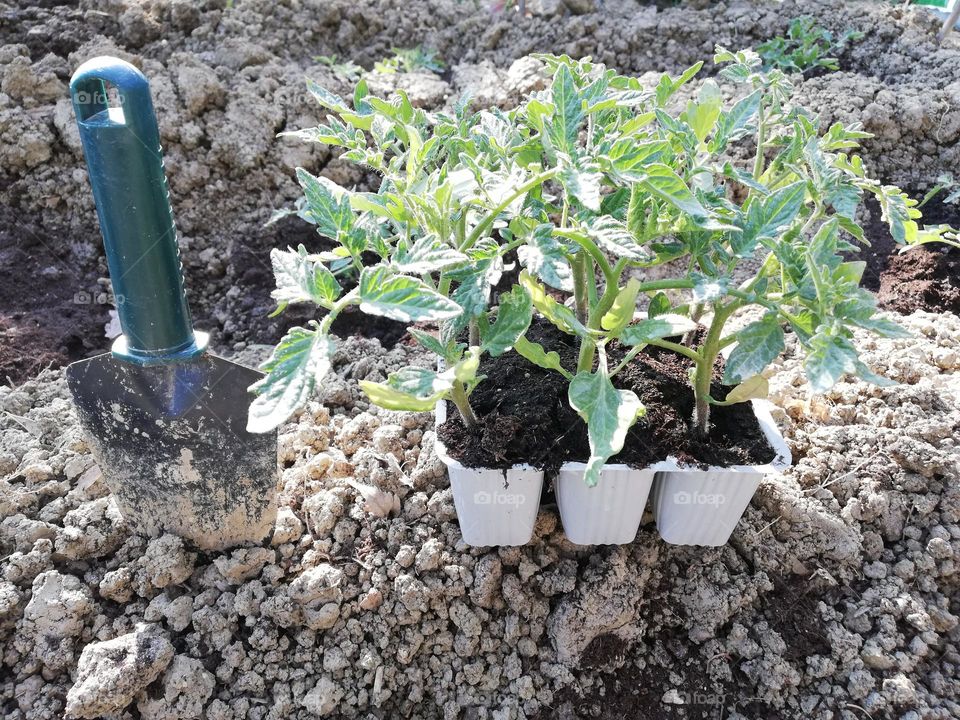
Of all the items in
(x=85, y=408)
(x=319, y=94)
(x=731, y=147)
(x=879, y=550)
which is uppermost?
(x=319, y=94)

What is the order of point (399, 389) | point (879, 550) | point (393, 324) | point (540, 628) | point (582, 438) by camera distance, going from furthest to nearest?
point (393, 324) → point (879, 550) → point (540, 628) → point (582, 438) → point (399, 389)

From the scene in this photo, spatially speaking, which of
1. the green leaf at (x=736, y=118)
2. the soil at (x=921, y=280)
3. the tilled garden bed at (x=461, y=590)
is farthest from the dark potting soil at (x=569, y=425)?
the soil at (x=921, y=280)

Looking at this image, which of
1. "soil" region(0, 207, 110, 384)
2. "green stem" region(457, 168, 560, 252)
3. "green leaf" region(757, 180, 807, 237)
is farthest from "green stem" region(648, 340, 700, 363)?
"soil" region(0, 207, 110, 384)

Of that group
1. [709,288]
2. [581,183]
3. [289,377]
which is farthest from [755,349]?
[289,377]

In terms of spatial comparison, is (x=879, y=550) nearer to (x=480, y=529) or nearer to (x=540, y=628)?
(x=540, y=628)

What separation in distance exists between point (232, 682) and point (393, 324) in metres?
1.18

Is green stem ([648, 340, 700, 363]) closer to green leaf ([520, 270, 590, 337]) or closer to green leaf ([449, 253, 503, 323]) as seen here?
green leaf ([520, 270, 590, 337])

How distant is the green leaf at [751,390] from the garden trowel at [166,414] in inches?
35.4

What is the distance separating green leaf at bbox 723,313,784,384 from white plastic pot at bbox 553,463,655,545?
252mm

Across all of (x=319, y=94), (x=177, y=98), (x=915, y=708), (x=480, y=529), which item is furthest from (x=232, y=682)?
(x=177, y=98)

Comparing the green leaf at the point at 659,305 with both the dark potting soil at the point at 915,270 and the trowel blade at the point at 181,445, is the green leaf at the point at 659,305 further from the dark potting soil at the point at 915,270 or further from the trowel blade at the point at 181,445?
the dark potting soil at the point at 915,270

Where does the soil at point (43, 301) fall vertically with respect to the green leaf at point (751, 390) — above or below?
below

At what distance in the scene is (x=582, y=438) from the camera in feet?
3.96

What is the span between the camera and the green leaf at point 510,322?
1040 millimetres
